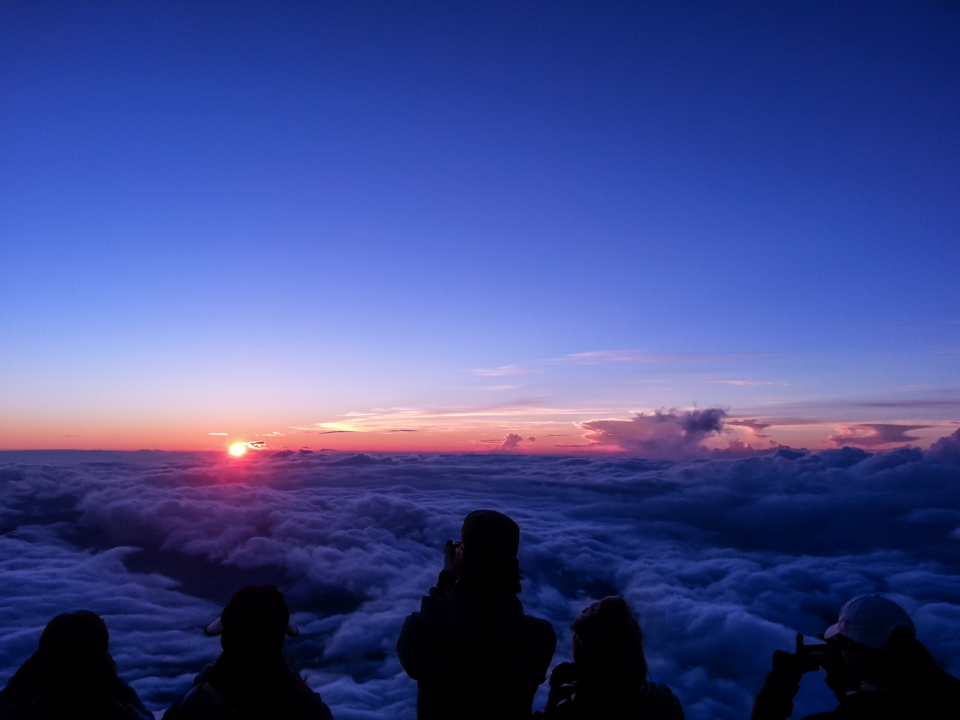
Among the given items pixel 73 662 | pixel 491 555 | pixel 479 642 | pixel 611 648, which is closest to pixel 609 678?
pixel 611 648

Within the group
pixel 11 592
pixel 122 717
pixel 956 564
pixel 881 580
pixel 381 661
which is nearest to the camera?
pixel 122 717

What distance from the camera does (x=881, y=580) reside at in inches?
1832

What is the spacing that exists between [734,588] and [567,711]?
47.5 meters

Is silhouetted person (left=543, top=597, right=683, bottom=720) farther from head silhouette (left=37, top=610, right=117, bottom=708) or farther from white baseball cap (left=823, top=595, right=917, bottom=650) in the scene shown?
head silhouette (left=37, top=610, right=117, bottom=708)

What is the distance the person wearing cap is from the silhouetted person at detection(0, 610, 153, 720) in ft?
4.79

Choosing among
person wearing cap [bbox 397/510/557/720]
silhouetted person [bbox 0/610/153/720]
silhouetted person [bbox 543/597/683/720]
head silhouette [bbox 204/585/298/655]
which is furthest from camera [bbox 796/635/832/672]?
silhouetted person [bbox 0/610/153/720]

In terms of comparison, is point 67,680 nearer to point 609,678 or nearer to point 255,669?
point 255,669

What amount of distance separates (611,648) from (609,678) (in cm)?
13

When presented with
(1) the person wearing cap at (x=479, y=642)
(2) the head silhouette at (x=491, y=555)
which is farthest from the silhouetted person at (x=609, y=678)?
(2) the head silhouette at (x=491, y=555)

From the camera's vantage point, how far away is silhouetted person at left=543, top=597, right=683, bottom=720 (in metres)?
2.44

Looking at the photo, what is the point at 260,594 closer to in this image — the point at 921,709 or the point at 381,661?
the point at 921,709

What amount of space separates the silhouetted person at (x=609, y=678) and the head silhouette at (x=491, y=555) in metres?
0.45

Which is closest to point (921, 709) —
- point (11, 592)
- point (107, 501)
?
point (11, 592)

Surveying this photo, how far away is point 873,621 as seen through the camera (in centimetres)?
229
